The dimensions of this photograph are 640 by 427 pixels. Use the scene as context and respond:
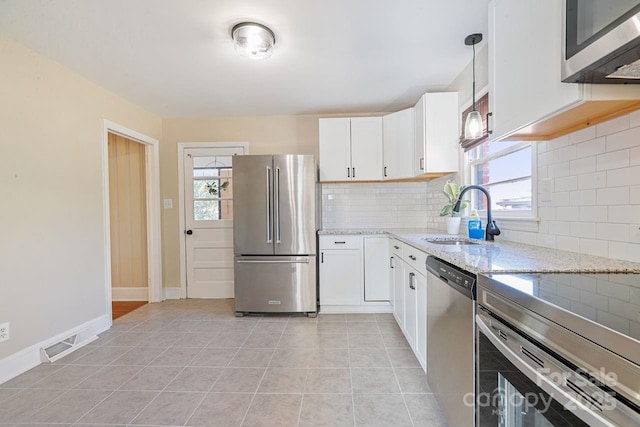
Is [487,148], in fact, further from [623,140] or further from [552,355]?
[552,355]

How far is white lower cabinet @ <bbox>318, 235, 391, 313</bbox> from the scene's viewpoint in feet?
10.0

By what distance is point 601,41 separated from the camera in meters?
0.81

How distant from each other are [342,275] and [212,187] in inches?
83.0

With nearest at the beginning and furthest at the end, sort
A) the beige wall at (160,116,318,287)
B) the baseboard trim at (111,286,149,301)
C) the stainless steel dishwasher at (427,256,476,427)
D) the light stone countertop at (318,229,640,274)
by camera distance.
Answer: the light stone countertop at (318,229,640,274)
the stainless steel dishwasher at (427,256,476,427)
the beige wall at (160,116,318,287)
the baseboard trim at (111,286,149,301)

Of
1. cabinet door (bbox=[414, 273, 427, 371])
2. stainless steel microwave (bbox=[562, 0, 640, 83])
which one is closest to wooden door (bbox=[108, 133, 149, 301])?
cabinet door (bbox=[414, 273, 427, 371])

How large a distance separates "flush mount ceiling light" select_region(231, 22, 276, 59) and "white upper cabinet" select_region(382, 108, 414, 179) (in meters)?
1.62

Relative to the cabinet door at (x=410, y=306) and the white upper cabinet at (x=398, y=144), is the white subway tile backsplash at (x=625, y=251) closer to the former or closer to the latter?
the cabinet door at (x=410, y=306)

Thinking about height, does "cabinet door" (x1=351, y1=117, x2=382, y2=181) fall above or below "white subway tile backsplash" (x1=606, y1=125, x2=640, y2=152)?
above

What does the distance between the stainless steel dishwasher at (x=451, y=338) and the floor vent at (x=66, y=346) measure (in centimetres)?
281

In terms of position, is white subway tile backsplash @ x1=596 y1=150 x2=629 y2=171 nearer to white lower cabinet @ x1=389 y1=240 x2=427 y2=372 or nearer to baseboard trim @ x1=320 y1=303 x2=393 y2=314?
white lower cabinet @ x1=389 y1=240 x2=427 y2=372

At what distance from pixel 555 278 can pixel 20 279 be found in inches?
127

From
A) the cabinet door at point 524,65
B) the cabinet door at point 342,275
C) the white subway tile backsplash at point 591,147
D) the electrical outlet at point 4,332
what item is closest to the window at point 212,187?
the cabinet door at point 342,275

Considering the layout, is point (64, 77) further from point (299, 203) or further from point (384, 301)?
point (384, 301)

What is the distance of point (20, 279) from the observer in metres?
2.04
